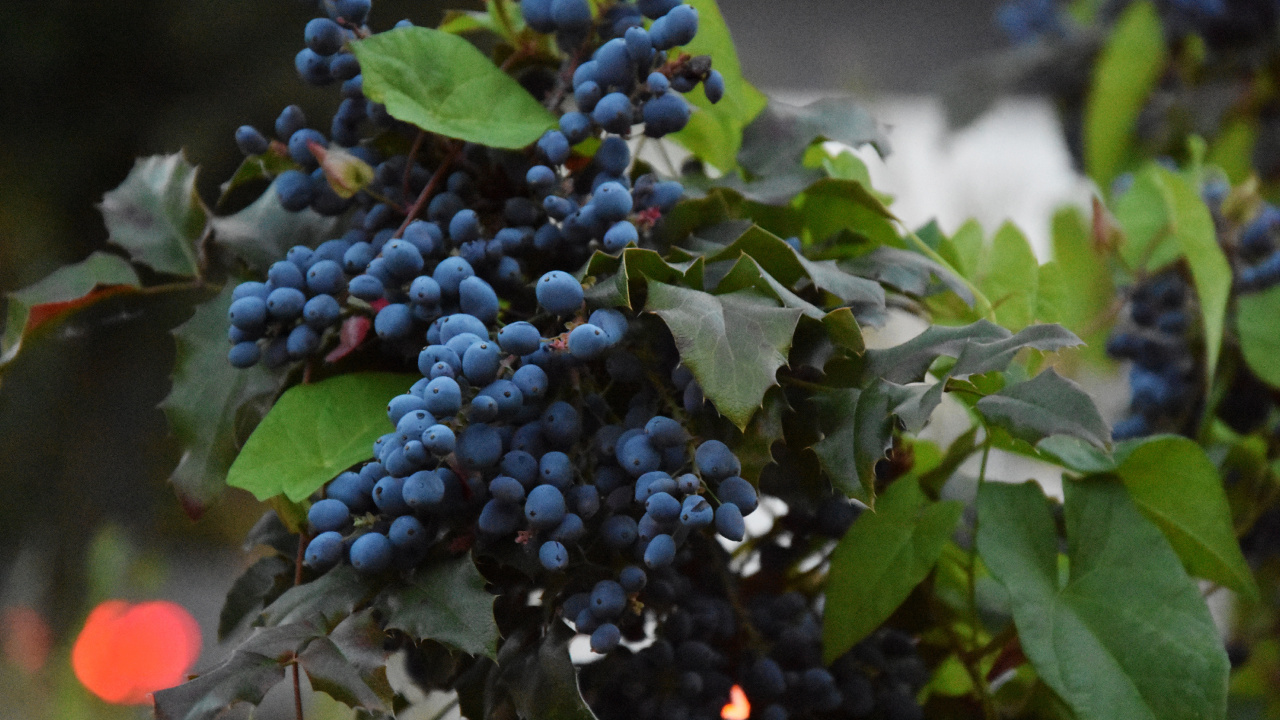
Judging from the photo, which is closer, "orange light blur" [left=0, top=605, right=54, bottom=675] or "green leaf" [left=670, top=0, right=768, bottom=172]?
"green leaf" [left=670, top=0, right=768, bottom=172]

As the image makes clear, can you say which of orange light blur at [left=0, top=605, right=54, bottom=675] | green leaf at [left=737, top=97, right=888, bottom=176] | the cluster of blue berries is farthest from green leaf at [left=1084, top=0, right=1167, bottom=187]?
orange light blur at [left=0, top=605, right=54, bottom=675]

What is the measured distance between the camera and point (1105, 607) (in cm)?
31

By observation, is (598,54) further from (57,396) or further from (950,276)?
(57,396)

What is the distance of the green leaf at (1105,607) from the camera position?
284mm

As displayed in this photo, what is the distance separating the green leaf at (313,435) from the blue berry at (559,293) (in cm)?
7

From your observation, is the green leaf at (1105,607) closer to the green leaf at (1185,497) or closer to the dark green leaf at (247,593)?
the green leaf at (1185,497)

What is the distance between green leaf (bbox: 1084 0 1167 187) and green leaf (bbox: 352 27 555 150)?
594 millimetres

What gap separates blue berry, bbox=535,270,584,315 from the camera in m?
0.26

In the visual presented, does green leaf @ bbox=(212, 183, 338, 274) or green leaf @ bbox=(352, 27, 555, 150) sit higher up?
green leaf @ bbox=(352, 27, 555, 150)

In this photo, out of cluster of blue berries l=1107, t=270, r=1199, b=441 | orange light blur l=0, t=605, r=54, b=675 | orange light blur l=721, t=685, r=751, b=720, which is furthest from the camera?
orange light blur l=0, t=605, r=54, b=675

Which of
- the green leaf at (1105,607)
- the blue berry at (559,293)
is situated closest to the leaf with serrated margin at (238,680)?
the blue berry at (559,293)

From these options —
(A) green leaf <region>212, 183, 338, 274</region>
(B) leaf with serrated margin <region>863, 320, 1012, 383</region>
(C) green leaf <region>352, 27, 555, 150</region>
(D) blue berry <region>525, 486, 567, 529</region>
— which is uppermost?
(C) green leaf <region>352, 27, 555, 150</region>

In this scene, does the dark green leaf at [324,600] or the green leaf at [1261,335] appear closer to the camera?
the dark green leaf at [324,600]

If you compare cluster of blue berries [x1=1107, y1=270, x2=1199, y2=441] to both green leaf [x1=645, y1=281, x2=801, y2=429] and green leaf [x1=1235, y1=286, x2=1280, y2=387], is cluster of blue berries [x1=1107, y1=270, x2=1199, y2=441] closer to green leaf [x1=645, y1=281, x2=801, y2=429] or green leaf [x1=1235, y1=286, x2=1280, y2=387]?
green leaf [x1=1235, y1=286, x2=1280, y2=387]
